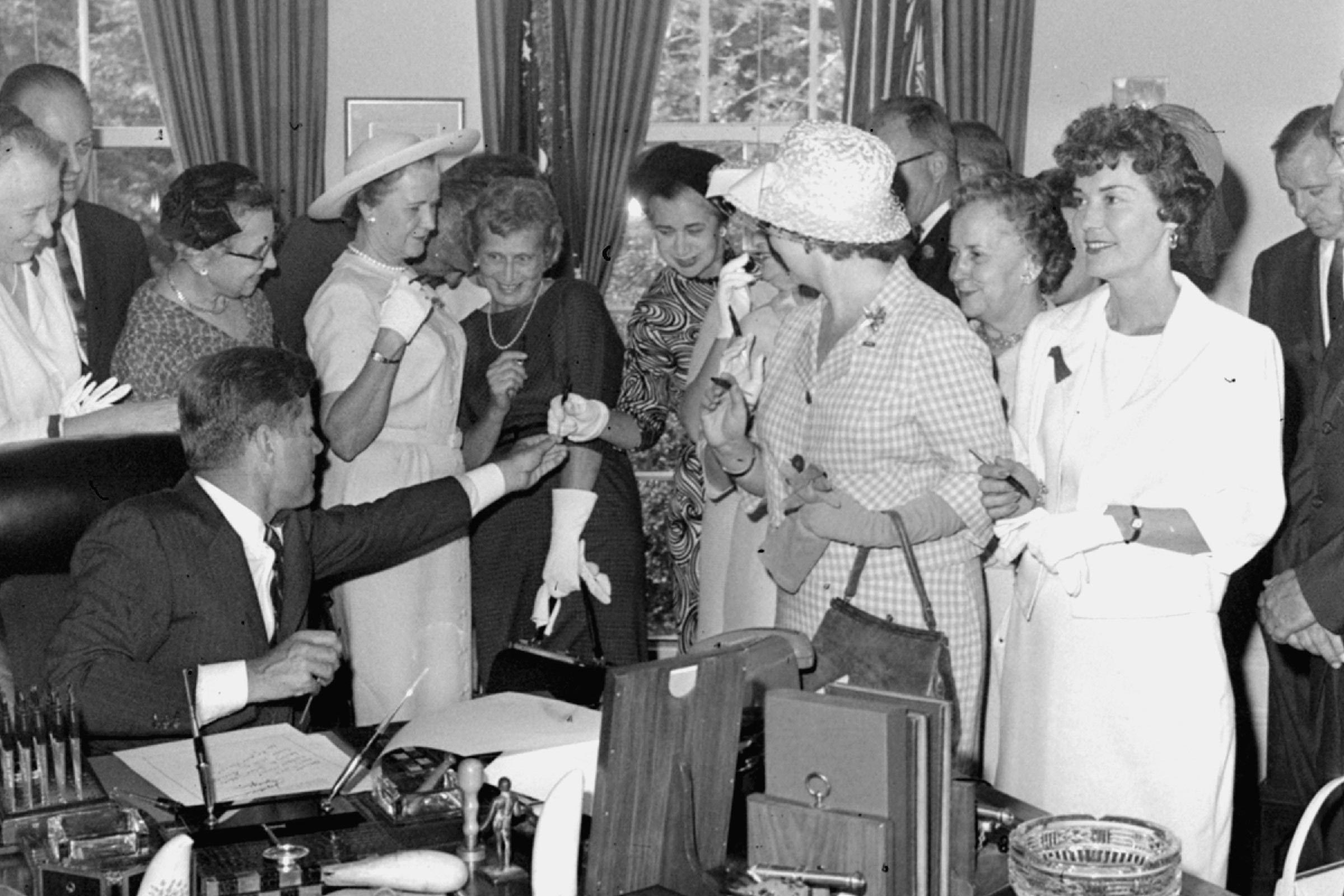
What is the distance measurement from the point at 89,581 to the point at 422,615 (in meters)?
1.34

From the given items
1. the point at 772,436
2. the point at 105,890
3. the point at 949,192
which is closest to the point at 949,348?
the point at 772,436

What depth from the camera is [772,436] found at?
3156 mm

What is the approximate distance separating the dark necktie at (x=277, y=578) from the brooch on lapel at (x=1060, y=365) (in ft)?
4.53

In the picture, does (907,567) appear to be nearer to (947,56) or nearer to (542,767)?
(542,767)

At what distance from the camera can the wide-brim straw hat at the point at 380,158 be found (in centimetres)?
381

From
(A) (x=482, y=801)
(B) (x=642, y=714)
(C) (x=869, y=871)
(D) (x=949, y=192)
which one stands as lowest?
(A) (x=482, y=801)

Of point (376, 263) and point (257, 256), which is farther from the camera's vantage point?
point (376, 263)

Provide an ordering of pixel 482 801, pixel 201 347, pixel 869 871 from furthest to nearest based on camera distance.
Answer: pixel 201 347, pixel 482 801, pixel 869 871

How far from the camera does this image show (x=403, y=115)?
18.7ft

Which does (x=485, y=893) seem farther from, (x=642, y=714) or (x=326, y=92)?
(x=326, y=92)

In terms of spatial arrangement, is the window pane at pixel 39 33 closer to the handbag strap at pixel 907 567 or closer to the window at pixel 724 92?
the window at pixel 724 92

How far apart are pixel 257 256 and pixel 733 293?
1.09 m

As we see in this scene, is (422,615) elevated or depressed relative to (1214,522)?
depressed

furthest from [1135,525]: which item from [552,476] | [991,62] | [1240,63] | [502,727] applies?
[1240,63]
